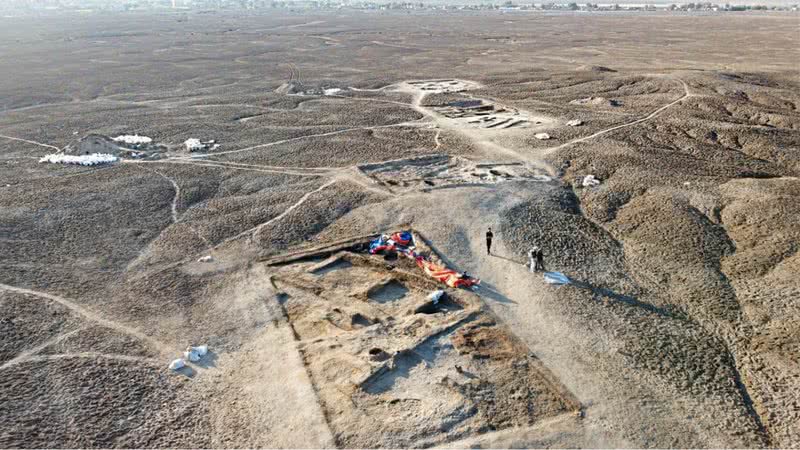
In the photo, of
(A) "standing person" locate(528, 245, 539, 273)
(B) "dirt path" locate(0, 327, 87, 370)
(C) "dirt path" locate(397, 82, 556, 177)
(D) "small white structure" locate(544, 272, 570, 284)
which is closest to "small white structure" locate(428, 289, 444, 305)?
(A) "standing person" locate(528, 245, 539, 273)

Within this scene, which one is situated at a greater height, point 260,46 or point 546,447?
point 260,46

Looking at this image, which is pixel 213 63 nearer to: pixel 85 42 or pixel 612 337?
pixel 85 42

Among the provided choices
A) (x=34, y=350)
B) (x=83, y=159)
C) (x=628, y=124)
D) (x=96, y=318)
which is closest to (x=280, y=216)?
(x=96, y=318)

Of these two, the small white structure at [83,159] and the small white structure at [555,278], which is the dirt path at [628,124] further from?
the small white structure at [83,159]

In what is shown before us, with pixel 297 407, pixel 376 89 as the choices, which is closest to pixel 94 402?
pixel 297 407

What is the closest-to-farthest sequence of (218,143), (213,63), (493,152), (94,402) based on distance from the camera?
(94,402) < (493,152) < (218,143) < (213,63)

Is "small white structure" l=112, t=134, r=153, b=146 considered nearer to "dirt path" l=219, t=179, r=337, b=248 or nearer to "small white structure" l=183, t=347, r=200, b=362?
"dirt path" l=219, t=179, r=337, b=248
